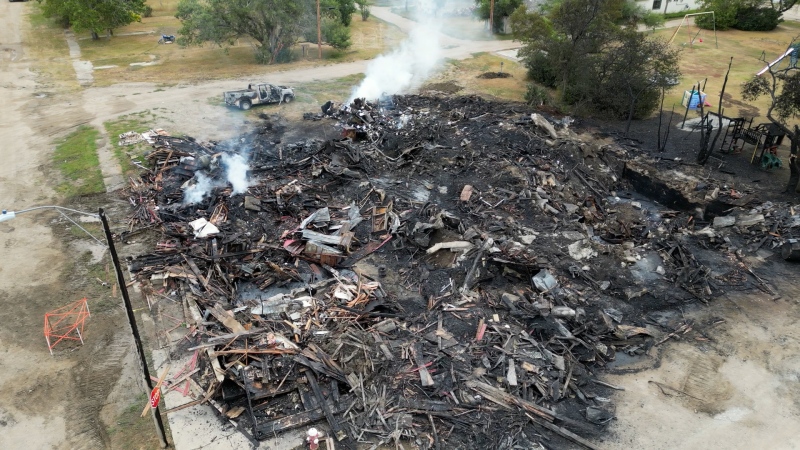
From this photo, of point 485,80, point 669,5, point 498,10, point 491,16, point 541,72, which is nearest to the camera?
point 541,72

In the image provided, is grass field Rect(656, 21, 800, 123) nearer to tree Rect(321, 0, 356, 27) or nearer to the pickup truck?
the pickup truck

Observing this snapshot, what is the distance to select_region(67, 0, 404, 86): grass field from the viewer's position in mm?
34562

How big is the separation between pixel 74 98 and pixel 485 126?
24.8m

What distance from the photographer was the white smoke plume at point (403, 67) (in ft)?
104

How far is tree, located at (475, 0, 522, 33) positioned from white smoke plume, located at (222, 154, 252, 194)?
33.2 metres

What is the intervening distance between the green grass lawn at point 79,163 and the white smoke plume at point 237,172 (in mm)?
5102

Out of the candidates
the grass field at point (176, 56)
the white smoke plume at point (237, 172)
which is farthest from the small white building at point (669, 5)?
the white smoke plume at point (237, 172)

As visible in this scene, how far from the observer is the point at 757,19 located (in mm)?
46656

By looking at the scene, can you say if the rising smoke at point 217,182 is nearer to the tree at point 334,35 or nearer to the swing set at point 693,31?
the tree at point 334,35

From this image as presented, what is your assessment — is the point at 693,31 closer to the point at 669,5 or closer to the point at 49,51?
the point at 669,5

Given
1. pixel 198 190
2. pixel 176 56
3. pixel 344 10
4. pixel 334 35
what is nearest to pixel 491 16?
pixel 344 10

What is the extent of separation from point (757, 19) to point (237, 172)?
169ft

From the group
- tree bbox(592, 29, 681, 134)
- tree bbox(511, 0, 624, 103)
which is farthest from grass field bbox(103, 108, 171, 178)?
tree bbox(592, 29, 681, 134)

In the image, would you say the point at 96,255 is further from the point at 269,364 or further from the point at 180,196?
the point at 269,364
